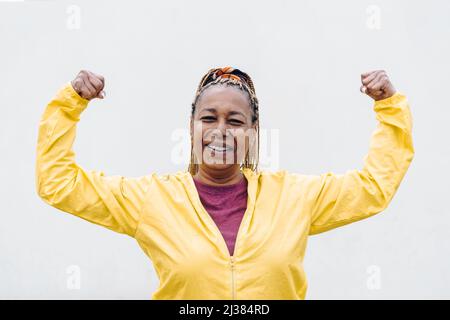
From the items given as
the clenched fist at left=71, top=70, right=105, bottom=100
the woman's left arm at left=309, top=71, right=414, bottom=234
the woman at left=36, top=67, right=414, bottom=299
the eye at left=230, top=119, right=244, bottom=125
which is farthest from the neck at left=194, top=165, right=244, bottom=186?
the clenched fist at left=71, top=70, right=105, bottom=100

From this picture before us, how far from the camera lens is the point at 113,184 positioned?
1.47 metres

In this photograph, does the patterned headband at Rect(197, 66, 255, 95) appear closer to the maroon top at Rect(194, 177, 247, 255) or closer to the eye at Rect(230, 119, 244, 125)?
the eye at Rect(230, 119, 244, 125)

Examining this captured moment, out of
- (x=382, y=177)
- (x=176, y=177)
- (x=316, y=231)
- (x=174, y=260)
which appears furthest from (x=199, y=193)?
(x=382, y=177)

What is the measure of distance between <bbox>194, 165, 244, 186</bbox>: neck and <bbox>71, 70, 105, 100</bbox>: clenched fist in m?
0.33

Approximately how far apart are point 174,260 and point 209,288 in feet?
0.34

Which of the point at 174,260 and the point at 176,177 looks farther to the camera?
the point at 176,177

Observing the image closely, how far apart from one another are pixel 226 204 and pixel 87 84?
0.45 meters

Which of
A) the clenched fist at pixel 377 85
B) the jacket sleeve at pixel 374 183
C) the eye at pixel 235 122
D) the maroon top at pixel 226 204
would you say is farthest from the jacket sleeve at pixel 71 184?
the clenched fist at pixel 377 85

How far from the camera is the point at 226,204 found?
4.94 feet

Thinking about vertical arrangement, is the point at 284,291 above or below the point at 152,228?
below

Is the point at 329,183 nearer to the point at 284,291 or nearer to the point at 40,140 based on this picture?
the point at 284,291

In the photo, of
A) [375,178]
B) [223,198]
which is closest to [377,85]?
[375,178]

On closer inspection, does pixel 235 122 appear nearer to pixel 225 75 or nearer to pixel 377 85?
pixel 225 75
